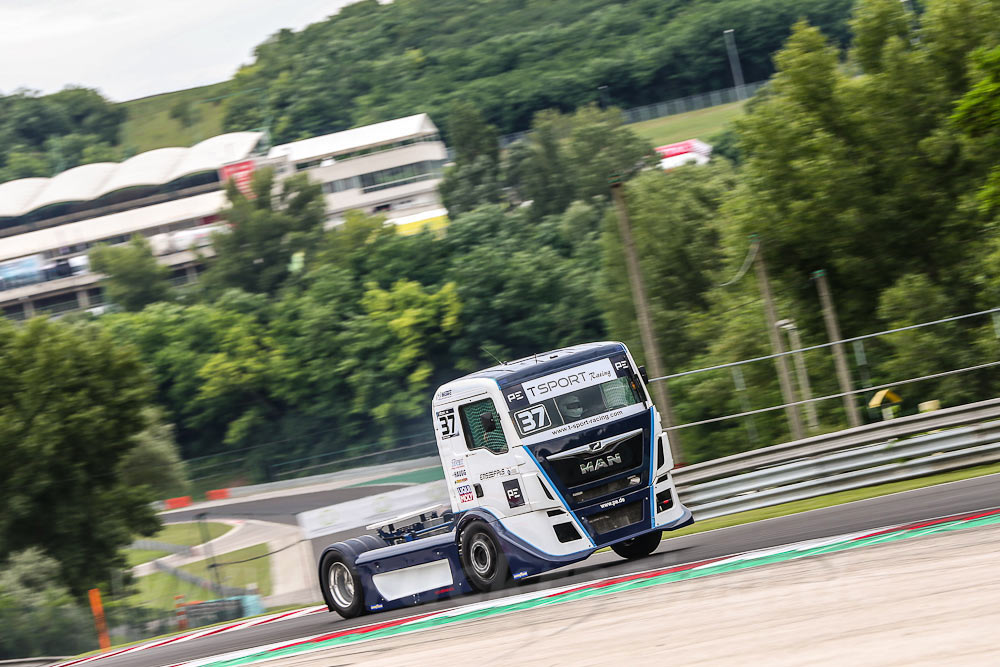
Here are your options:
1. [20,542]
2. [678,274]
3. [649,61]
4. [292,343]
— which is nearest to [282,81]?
[649,61]

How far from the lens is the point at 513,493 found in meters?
12.5

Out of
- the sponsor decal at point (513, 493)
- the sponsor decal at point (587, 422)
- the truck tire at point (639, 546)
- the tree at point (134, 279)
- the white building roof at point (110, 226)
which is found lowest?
the truck tire at point (639, 546)

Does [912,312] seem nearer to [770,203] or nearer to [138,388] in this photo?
[770,203]

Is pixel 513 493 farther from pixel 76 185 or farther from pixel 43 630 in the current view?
pixel 76 185

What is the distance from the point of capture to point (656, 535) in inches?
533

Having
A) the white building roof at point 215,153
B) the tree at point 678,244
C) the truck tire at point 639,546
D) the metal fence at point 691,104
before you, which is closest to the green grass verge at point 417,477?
the truck tire at point 639,546

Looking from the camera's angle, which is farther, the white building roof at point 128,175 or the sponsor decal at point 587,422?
the white building roof at point 128,175

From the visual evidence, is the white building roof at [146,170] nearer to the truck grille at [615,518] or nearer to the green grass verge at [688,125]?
the green grass verge at [688,125]

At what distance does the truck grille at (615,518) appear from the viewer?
40.7 feet

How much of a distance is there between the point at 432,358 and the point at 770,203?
157 feet

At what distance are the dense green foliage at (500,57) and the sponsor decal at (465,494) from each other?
12118 centimetres

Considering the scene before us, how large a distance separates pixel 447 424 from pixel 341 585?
264 centimetres

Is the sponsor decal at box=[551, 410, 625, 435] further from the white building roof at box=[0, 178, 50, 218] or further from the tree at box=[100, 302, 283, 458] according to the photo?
the white building roof at box=[0, 178, 50, 218]

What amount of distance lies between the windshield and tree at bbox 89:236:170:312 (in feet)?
344
